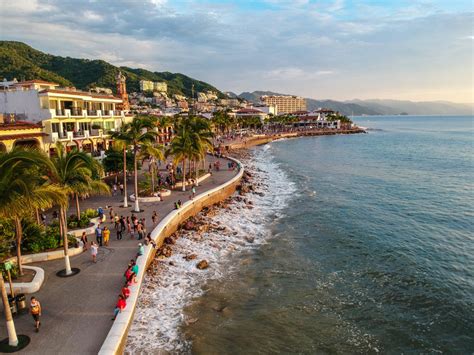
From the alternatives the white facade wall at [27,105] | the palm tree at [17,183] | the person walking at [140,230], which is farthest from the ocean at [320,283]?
the white facade wall at [27,105]

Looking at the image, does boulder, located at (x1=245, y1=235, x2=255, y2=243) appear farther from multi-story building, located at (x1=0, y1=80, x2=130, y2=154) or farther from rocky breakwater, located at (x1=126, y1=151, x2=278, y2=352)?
multi-story building, located at (x1=0, y1=80, x2=130, y2=154)

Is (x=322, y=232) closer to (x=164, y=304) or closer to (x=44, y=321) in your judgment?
(x=164, y=304)

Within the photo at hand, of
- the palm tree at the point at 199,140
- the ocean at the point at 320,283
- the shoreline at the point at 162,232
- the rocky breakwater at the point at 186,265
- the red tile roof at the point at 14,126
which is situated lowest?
the ocean at the point at 320,283

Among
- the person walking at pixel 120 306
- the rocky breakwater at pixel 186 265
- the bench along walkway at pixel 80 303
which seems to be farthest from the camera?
the rocky breakwater at pixel 186 265

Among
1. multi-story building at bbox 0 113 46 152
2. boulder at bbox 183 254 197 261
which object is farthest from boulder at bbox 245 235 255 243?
multi-story building at bbox 0 113 46 152

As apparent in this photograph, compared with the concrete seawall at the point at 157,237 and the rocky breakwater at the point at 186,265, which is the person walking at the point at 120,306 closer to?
the concrete seawall at the point at 157,237

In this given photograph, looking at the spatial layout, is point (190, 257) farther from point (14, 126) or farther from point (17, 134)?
point (14, 126)
